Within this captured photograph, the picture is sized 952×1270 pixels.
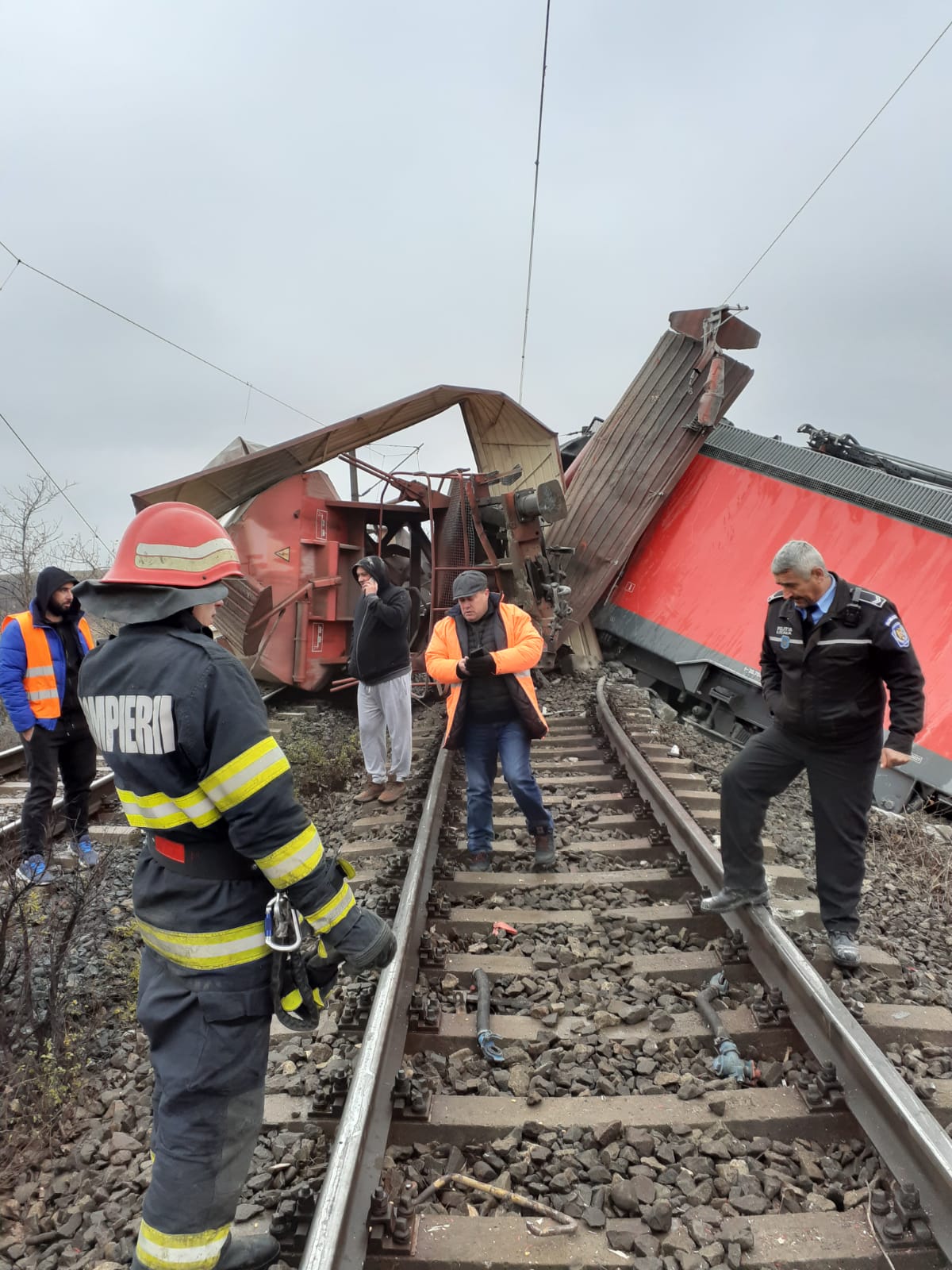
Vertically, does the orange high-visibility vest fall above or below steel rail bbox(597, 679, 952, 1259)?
above

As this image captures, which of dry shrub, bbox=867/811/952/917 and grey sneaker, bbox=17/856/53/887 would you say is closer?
grey sneaker, bbox=17/856/53/887

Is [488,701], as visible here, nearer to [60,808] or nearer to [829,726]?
[829,726]

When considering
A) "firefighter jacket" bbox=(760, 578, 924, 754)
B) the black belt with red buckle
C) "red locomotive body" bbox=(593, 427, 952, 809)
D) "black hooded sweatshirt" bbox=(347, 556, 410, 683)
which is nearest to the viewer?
the black belt with red buckle

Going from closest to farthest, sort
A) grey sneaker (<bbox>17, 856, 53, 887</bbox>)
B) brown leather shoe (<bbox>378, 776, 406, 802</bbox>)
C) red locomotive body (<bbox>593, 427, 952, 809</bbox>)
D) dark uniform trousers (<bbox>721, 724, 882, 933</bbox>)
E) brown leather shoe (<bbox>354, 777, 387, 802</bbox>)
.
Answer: dark uniform trousers (<bbox>721, 724, 882, 933</bbox>) < grey sneaker (<bbox>17, 856, 53, 887</bbox>) < brown leather shoe (<bbox>378, 776, 406, 802</bbox>) < brown leather shoe (<bbox>354, 777, 387, 802</bbox>) < red locomotive body (<bbox>593, 427, 952, 809</bbox>)

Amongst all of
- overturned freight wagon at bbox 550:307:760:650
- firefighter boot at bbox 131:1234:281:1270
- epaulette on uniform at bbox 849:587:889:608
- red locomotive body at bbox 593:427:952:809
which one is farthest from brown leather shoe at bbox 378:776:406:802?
red locomotive body at bbox 593:427:952:809

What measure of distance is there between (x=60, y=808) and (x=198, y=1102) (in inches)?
162

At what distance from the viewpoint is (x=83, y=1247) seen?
6.65ft

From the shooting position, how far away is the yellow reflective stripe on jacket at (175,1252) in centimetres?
168

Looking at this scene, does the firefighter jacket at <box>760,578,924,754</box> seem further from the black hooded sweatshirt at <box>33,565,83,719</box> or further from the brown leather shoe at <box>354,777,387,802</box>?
the black hooded sweatshirt at <box>33,565,83,719</box>

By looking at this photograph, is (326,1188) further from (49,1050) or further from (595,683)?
(595,683)

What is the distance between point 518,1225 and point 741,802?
1.98m

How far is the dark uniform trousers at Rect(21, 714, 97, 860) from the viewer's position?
177 inches

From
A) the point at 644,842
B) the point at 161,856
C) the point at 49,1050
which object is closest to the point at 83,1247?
the point at 49,1050

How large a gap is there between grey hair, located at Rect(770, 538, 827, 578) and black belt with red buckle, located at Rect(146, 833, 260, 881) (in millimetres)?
2332
